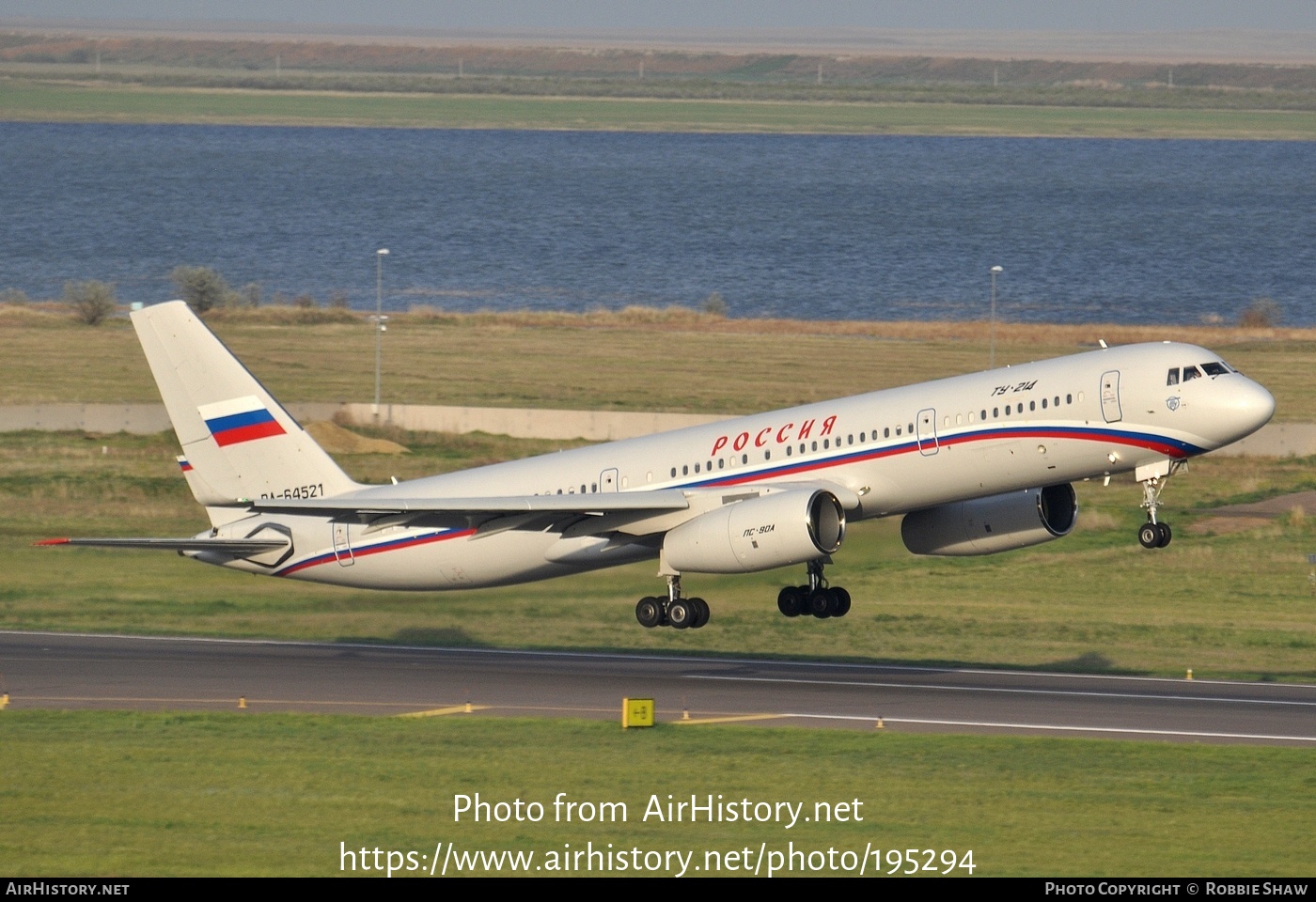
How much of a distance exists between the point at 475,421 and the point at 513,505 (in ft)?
169

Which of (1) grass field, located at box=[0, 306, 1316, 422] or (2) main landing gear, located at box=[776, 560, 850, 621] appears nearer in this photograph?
(2) main landing gear, located at box=[776, 560, 850, 621]

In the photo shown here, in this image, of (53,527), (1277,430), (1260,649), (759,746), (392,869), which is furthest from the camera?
(1277,430)

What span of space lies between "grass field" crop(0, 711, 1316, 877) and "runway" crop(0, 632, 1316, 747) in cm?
247

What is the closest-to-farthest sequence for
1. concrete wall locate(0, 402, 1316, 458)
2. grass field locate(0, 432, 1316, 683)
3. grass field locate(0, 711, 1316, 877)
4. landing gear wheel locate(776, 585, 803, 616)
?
grass field locate(0, 711, 1316, 877), landing gear wheel locate(776, 585, 803, 616), grass field locate(0, 432, 1316, 683), concrete wall locate(0, 402, 1316, 458)

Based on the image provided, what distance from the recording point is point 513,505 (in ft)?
174

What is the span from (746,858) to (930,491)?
724 inches

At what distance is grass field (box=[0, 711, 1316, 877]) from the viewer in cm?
3572

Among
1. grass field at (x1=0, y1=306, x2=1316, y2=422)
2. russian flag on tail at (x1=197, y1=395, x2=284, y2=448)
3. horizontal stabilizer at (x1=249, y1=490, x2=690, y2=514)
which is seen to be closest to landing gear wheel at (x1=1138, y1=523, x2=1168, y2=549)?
horizontal stabilizer at (x1=249, y1=490, x2=690, y2=514)

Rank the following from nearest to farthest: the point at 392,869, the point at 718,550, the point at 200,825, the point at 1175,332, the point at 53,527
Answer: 1. the point at 392,869
2. the point at 200,825
3. the point at 718,550
4. the point at 53,527
5. the point at 1175,332

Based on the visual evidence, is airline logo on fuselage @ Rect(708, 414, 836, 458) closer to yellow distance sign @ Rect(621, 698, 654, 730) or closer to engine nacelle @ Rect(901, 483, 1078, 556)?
engine nacelle @ Rect(901, 483, 1078, 556)

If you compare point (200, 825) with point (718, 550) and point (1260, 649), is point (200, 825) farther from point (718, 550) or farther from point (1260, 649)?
point (1260, 649)

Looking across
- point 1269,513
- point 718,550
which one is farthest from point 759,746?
point 1269,513

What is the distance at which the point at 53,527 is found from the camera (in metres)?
83.1

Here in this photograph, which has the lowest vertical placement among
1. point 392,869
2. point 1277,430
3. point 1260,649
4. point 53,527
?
point 392,869
